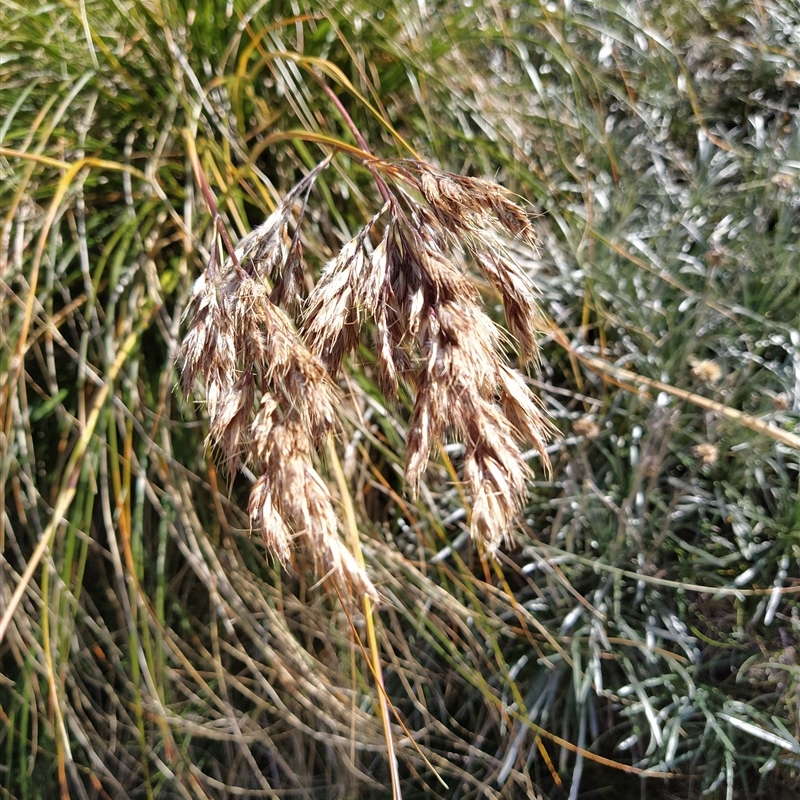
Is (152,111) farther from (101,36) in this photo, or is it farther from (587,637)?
(587,637)

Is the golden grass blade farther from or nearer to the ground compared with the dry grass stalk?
nearer to the ground

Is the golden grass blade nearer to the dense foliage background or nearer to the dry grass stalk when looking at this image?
the dense foliage background

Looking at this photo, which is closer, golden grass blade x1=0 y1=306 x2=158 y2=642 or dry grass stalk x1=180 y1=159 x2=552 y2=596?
dry grass stalk x1=180 y1=159 x2=552 y2=596

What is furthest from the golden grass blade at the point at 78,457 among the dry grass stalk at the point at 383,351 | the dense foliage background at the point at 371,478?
the dry grass stalk at the point at 383,351

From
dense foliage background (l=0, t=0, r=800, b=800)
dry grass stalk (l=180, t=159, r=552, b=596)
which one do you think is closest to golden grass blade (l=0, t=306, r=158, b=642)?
dense foliage background (l=0, t=0, r=800, b=800)

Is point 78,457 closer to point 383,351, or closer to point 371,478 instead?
point 371,478

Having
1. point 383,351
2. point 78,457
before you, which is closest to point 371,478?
point 78,457
